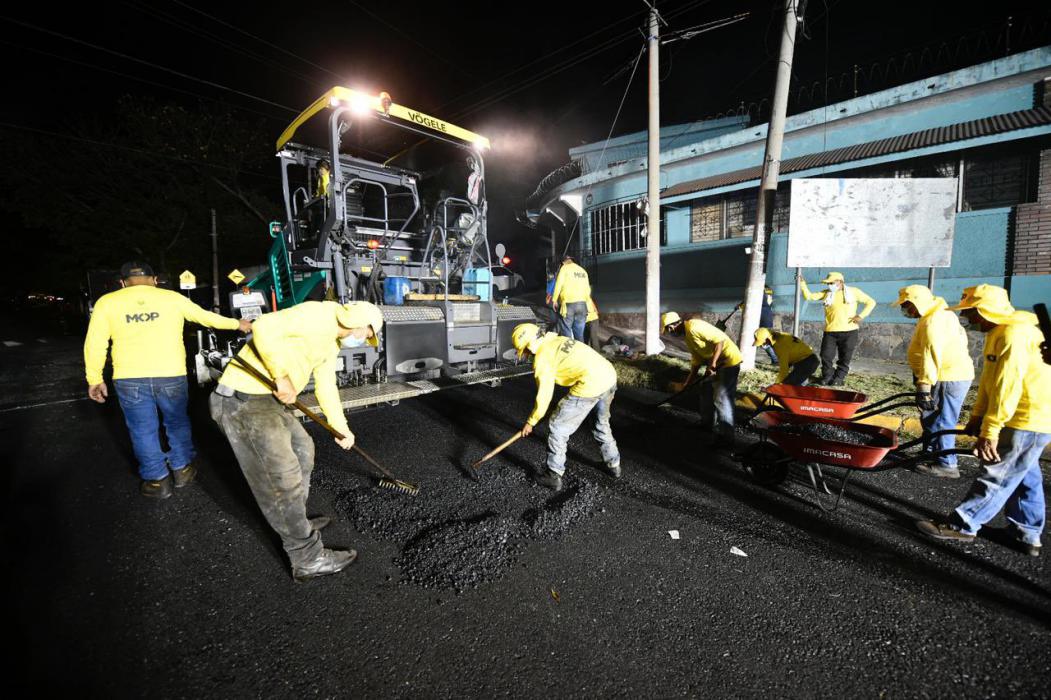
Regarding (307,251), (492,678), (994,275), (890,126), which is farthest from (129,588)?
(890,126)

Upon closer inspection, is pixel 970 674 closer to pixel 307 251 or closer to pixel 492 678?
pixel 492 678

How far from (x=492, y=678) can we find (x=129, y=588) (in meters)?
2.14

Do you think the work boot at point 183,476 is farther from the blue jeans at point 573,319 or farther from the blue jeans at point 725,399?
the blue jeans at point 573,319

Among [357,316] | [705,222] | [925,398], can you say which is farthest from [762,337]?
[705,222]

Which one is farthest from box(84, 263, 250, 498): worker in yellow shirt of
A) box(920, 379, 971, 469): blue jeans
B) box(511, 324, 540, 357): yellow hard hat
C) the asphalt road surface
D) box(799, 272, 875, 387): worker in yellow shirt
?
box(799, 272, 875, 387): worker in yellow shirt

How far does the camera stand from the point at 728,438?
15.4ft

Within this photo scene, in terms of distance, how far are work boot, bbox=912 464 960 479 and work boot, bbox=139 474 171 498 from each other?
6.28 metres

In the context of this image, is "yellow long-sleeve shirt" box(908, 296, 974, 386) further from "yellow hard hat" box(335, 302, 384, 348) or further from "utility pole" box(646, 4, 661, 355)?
"utility pole" box(646, 4, 661, 355)

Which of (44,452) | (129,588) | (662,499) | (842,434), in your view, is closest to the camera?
(129,588)

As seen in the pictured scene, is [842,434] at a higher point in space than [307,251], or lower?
lower

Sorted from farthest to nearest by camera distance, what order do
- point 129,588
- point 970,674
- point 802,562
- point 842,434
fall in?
point 842,434 → point 802,562 → point 129,588 → point 970,674

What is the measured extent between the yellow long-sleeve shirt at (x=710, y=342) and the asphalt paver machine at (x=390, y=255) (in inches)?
107

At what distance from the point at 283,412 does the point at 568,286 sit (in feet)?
18.5

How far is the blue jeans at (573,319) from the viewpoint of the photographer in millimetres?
7844
